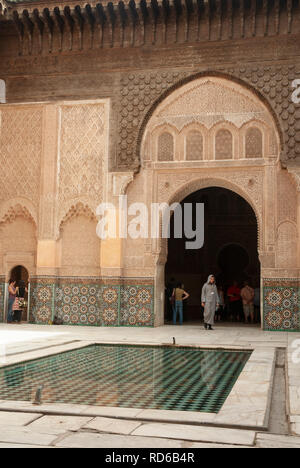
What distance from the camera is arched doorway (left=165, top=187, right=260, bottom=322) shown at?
12398mm

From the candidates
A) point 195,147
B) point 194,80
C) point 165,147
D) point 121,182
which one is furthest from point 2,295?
point 194,80

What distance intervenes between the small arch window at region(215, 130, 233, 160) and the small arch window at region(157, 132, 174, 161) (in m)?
0.73

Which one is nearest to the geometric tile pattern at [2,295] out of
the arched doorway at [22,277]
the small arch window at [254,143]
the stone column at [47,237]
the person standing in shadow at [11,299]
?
the person standing in shadow at [11,299]

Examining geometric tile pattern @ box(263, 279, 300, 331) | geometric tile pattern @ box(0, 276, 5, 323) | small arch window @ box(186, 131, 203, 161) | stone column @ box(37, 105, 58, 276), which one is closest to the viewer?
geometric tile pattern @ box(263, 279, 300, 331)

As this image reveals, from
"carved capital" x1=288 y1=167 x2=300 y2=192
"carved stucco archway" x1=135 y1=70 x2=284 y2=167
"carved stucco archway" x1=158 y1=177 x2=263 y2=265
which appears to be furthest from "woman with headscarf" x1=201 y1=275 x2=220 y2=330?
"carved stucco archway" x1=135 y1=70 x2=284 y2=167

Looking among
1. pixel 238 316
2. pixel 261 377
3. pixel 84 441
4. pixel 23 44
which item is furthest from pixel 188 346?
pixel 23 44

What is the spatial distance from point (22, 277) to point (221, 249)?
5009 mm

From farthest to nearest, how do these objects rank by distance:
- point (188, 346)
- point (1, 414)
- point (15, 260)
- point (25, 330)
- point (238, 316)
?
point (238, 316)
point (15, 260)
point (25, 330)
point (188, 346)
point (1, 414)

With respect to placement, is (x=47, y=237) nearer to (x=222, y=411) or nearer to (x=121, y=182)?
(x=121, y=182)

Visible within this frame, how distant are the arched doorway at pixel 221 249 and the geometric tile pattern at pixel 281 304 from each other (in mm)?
4252

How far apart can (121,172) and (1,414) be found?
6.29 meters

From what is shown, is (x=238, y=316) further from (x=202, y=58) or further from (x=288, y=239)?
(x=202, y=58)

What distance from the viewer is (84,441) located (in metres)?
2.26

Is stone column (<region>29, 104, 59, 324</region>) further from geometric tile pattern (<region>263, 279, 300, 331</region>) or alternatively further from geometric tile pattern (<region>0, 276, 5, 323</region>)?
geometric tile pattern (<region>263, 279, 300, 331</region>)
